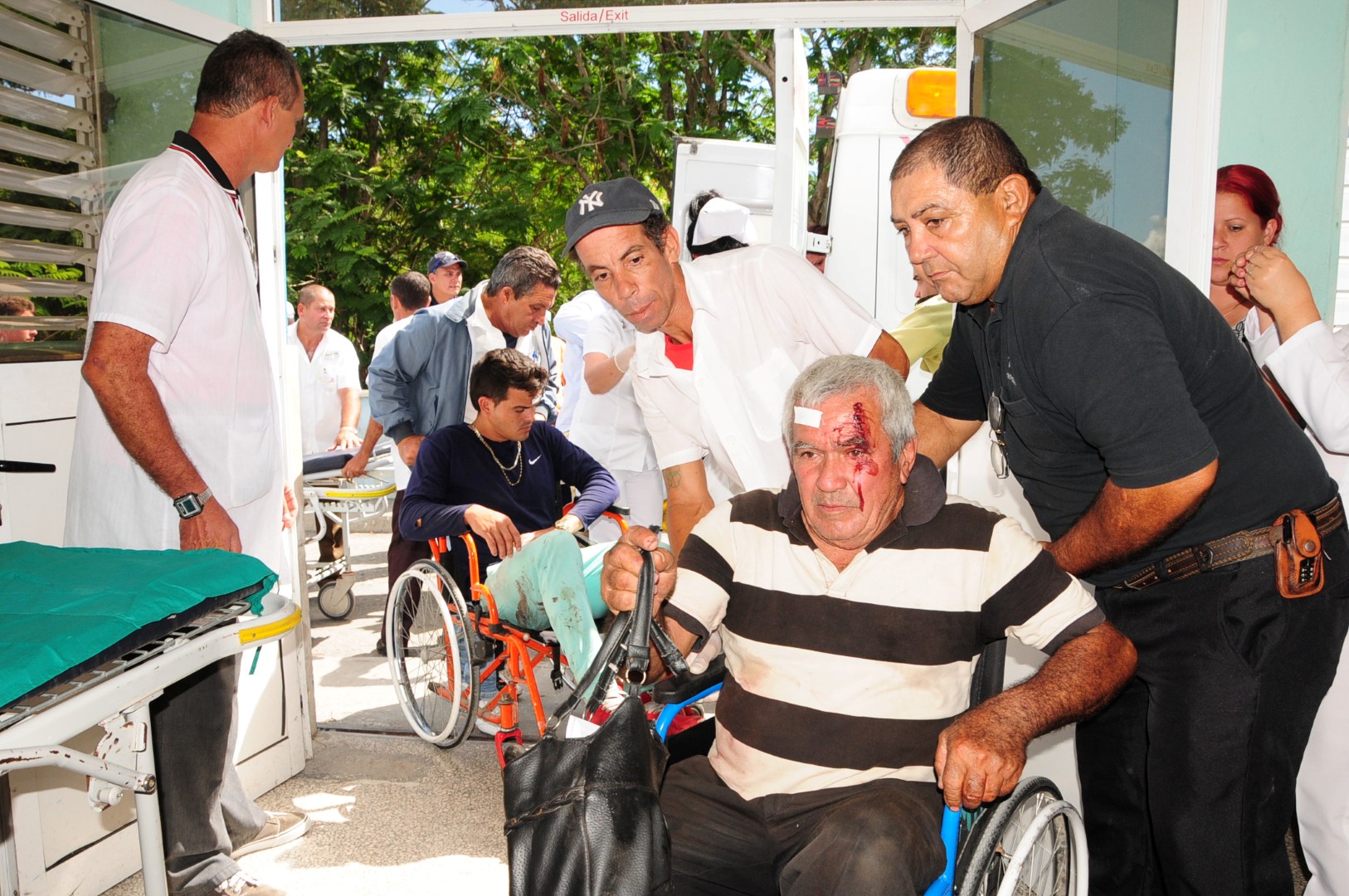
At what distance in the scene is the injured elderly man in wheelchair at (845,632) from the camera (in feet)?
5.83

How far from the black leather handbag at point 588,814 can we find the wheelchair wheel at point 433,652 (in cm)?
201

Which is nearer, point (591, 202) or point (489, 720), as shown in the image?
point (591, 202)

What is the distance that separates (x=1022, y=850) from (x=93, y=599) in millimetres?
1510

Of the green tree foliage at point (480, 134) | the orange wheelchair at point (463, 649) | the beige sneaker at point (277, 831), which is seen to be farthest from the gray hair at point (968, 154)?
the green tree foliage at point (480, 134)

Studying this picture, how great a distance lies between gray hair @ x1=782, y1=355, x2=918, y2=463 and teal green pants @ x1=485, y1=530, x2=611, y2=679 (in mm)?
1523

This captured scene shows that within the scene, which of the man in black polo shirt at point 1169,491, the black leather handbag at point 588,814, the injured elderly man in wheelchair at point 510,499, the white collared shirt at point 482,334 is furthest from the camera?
the white collared shirt at point 482,334

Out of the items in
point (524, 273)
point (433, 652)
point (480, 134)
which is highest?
point (480, 134)

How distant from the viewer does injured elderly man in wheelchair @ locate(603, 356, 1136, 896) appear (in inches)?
70.0

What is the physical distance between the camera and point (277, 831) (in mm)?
3195

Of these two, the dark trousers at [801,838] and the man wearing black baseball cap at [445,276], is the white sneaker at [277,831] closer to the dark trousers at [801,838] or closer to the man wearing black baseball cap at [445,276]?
the dark trousers at [801,838]

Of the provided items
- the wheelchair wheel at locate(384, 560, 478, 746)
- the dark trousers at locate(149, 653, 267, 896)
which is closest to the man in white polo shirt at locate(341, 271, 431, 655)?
the wheelchair wheel at locate(384, 560, 478, 746)

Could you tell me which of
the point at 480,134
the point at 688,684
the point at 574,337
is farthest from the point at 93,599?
the point at 480,134

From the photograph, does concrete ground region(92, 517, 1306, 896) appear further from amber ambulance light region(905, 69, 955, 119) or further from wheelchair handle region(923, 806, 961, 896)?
amber ambulance light region(905, 69, 955, 119)

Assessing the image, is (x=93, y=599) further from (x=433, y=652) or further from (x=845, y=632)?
(x=433, y=652)
